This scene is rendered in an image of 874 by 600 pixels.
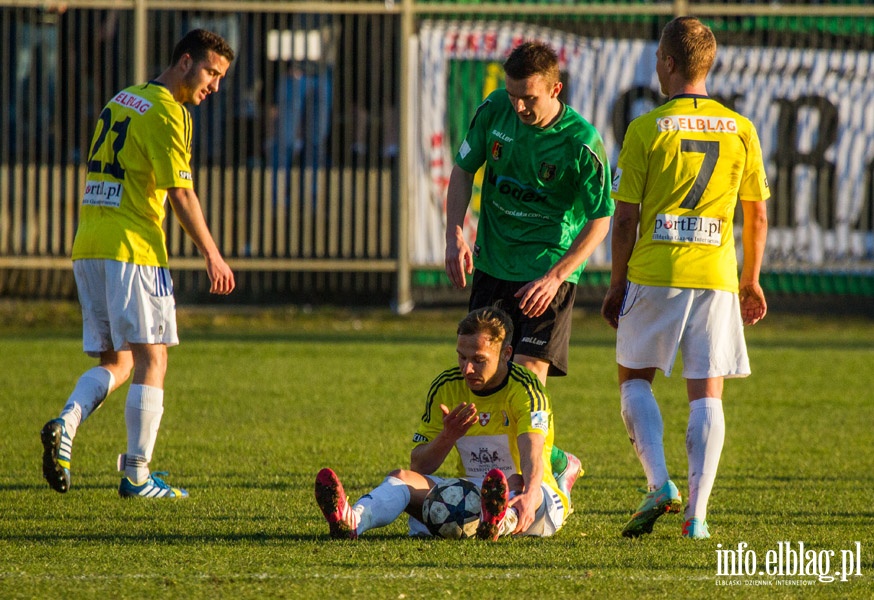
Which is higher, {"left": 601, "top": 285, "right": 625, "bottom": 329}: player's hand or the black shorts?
{"left": 601, "top": 285, "right": 625, "bottom": 329}: player's hand

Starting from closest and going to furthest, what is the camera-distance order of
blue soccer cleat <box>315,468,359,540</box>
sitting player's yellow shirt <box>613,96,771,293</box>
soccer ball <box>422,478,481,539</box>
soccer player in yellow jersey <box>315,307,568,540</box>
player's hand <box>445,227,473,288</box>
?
blue soccer cleat <box>315,468,359,540</box>
soccer player in yellow jersey <box>315,307,568,540</box>
soccer ball <box>422,478,481,539</box>
sitting player's yellow shirt <box>613,96,771,293</box>
player's hand <box>445,227,473,288</box>

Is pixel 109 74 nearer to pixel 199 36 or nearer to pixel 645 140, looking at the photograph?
pixel 199 36

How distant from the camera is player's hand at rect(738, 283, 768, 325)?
5.64 meters

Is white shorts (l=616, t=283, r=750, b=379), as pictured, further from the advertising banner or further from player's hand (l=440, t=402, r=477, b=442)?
the advertising banner

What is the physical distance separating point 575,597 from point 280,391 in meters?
6.17

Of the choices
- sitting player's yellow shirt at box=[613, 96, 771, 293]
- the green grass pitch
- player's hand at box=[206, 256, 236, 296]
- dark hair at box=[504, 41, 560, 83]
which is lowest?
the green grass pitch

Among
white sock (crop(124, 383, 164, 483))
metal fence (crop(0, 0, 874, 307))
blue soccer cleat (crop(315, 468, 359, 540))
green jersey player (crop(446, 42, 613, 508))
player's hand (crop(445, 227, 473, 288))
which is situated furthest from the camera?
metal fence (crop(0, 0, 874, 307))

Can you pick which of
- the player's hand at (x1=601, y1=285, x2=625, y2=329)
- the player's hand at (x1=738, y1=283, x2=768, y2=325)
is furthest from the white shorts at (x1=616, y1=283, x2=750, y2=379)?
the player's hand at (x1=738, y1=283, x2=768, y2=325)

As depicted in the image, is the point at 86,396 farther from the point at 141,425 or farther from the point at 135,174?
the point at 135,174

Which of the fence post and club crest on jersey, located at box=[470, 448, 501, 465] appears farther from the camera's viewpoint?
the fence post

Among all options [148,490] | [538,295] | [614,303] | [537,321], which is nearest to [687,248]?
[614,303]

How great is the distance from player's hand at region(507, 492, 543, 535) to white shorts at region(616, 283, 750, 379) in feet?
2.38

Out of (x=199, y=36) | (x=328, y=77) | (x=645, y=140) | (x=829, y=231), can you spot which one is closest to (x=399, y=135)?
(x=328, y=77)

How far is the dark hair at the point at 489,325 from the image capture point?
5.30 m
